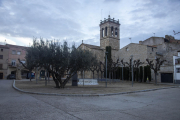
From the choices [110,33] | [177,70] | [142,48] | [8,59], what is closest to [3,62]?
[8,59]

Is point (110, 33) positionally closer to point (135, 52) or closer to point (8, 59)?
point (135, 52)

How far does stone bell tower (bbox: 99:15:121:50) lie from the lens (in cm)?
5016

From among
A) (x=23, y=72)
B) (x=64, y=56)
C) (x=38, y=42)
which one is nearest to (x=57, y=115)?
(x=64, y=56)

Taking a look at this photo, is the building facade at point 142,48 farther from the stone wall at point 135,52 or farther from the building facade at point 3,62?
the building facade at point 3,62

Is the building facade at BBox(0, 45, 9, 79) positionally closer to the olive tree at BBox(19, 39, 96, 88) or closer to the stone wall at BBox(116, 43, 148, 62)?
the olive tree at BBox(19, 39, 96, 88)

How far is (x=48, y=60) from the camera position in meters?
15.9

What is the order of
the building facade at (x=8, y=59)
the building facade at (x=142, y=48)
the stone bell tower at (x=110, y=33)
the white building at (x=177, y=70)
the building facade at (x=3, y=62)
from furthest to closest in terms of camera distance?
1. the stone bell tower at (x=110, y=33)
2. the building facade at (x=8, y=59)
3. the building facade at (x=3, y=62)
4. the building facade at (x=142, y=48)
5. the white building at (x=177, y=70)

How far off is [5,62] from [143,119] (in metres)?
45.2

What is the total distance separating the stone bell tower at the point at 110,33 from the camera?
165 ft

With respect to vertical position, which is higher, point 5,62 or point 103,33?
point 103,33

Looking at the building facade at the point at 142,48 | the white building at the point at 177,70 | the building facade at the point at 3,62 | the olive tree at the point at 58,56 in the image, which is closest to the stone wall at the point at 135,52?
the building facade at the point at 142,48

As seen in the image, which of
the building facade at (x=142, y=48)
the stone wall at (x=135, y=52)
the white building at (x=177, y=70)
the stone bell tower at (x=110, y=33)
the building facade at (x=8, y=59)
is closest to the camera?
the white building at (x=177, y=70)

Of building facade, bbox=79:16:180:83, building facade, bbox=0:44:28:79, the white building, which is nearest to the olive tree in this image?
the white building

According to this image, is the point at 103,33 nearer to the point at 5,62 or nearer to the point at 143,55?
the point at 143,55
